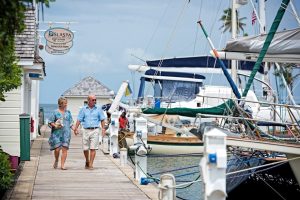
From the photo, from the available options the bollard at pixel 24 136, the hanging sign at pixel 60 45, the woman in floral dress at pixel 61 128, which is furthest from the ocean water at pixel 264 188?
the hanging sign at pixel 60 45

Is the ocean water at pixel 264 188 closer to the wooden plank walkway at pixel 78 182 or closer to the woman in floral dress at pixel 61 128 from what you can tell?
the wooden plank walkway at pixel 78 182

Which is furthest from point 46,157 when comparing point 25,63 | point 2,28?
point 2,28

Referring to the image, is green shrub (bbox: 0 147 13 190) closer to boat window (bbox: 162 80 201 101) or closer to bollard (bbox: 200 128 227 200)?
bollard (bbox: 200 128 227 200)

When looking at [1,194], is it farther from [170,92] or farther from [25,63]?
[170,92]

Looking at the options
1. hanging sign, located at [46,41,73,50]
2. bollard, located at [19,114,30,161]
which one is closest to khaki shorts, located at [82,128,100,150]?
bollard, located at [19,114,30,161]

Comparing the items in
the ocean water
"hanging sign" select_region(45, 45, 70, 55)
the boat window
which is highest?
"hanging sign" select_region(45, 45, 70, 55)

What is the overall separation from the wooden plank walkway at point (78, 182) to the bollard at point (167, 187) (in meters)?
1.22

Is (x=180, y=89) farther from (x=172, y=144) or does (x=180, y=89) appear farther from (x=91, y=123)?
(x=91, y=123)

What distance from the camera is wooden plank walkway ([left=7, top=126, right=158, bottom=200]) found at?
12383mm

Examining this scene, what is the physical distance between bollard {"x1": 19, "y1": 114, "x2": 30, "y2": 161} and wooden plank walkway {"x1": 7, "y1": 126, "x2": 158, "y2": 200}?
32 centimetres

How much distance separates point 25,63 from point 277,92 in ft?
25.1

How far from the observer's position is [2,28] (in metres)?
6.25

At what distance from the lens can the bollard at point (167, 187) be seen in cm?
1082

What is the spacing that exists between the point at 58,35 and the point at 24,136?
483 inches
